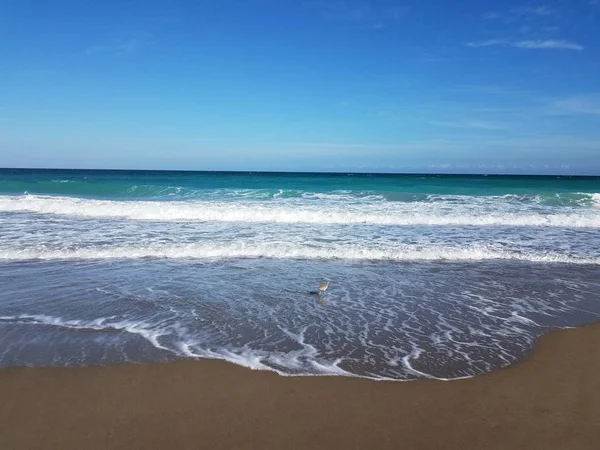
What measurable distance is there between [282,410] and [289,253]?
22.4 ft

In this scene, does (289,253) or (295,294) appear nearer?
(295,294)

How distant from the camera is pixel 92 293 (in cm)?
689

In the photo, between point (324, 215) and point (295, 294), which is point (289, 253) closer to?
point (295, 294)

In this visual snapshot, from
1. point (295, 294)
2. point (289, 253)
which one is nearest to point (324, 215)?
point (289, 253)

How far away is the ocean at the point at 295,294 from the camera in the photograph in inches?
188

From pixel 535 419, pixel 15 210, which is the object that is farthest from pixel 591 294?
pixel 15 210

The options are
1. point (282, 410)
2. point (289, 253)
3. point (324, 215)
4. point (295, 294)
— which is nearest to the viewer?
point (282, 410)

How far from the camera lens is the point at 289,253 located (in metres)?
10.4

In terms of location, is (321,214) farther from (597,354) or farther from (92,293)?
(597,354)

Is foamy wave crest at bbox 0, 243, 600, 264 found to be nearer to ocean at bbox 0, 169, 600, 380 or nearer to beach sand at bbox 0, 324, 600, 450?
ocean at bbox 0, 169, 600, 380

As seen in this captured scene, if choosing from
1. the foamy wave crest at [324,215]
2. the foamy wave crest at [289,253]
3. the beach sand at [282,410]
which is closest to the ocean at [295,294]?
the foamy wave crest at [289,253]

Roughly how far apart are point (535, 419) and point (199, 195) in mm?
26133

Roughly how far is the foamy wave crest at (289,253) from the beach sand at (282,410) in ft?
19.0

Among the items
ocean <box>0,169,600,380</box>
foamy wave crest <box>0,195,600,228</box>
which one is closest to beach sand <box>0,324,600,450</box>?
ocean <box>0,169,600,380</box>
